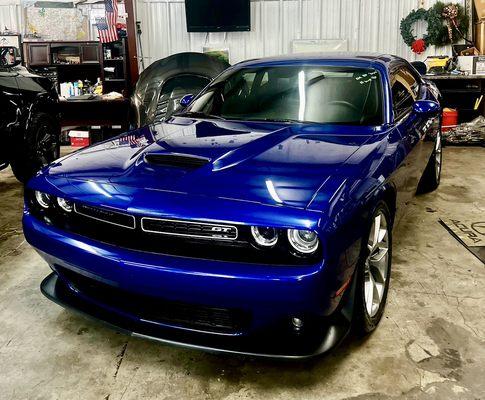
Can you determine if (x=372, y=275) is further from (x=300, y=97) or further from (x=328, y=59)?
(x=328, y=59)

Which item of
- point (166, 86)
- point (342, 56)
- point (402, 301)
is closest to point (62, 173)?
point (402, 301)

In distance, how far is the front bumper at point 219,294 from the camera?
158 centimetres

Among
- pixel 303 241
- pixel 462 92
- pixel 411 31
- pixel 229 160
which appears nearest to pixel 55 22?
pixel 411 31

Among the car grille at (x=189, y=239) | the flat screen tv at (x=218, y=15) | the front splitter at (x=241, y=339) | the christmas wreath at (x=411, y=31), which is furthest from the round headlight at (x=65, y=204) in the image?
the christmas wreath at (x=411, y=31)

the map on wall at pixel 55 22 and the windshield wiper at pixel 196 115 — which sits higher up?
the map on wall at pixel 55 22

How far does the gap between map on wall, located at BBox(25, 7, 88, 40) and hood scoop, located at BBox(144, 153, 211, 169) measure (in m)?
7.21

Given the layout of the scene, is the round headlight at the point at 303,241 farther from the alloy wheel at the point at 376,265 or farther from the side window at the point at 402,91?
the side window at the point at 402,91

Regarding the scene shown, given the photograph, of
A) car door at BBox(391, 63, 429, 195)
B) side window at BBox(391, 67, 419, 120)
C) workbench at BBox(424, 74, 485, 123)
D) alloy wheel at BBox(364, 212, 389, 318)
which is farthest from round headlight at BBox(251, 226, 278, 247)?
workbench at BBox(424, 74, 485, 123)

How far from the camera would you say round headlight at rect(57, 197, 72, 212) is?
197 centimetres

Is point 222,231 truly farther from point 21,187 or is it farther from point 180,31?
point 180,31

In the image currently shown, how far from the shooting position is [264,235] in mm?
1652

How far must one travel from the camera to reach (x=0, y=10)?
8.47 meters

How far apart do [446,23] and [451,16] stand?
14 cm

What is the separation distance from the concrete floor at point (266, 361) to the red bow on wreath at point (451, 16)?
6.30 metres
